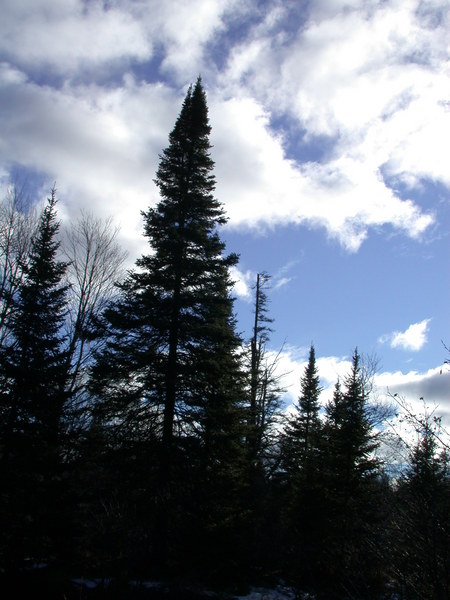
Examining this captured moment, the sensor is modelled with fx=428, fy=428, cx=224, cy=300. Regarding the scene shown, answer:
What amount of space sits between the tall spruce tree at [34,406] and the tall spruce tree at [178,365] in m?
1.89

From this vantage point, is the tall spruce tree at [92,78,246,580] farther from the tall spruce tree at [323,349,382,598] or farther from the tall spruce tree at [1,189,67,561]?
the tall spruce tree at [323,349,382,598]

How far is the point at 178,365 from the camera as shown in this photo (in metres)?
15.6

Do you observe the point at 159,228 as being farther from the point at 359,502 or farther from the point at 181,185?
the point at 359,502

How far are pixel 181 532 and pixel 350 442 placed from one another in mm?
8061

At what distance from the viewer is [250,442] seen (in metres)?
22.6

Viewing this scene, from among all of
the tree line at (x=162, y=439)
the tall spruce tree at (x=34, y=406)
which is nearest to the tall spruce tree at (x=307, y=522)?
the tree line at (x=162, y=439)

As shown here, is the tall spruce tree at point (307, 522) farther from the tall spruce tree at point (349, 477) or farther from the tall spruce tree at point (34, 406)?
the tall spruce tree at point (34, 406)

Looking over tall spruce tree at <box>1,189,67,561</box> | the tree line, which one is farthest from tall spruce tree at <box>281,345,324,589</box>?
tall spruce tree at <box>1,189,67,561</box>

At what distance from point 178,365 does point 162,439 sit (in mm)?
2611

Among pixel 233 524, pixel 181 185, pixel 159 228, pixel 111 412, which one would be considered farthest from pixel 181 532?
pixel 181 185

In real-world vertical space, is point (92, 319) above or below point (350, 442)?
above

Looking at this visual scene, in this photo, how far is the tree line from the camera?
41.5ft

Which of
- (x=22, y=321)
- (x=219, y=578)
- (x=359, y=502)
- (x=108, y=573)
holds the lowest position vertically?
(x=219, y=578)

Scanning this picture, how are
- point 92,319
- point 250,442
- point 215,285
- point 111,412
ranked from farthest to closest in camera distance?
point 250,442
point 215,285
point 92,319
point 111,412
